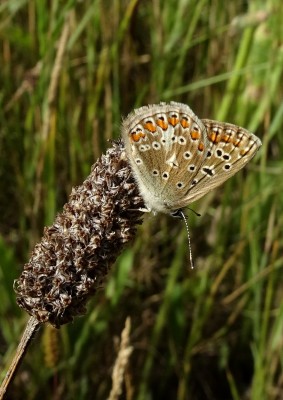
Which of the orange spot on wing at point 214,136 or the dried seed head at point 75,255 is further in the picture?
the orange spot on wing at point 214,136

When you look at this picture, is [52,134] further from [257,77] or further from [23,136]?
[257,77]

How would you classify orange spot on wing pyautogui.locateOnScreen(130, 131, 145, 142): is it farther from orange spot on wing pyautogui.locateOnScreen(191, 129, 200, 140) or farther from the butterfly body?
orange spot on wing pyautogui.locateOnScreen(191, 129, 200, 140)

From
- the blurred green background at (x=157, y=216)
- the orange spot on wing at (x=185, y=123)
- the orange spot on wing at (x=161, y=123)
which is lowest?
the blurred green background at (x=157, y=216)

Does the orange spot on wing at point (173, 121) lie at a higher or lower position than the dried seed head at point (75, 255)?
higher

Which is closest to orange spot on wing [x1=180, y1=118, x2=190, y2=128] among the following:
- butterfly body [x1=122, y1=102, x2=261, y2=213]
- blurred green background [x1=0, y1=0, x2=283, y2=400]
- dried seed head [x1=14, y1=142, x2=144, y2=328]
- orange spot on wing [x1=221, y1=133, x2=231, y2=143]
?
butterfly body [x1=122, y1=102, x2=261, y2=213]

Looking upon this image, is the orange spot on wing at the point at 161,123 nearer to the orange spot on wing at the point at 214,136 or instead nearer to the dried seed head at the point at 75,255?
the orange spot on wing at the point at 214,136

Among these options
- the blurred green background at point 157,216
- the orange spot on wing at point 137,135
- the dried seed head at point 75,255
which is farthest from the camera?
the blurred green background at point 157,216

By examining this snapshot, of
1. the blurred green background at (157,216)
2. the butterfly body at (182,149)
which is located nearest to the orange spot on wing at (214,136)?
the butterfly body at (182,149)
